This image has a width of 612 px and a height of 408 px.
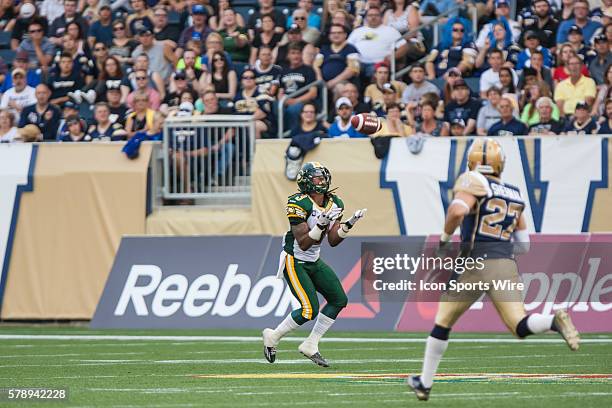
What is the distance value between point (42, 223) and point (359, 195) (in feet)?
14.8

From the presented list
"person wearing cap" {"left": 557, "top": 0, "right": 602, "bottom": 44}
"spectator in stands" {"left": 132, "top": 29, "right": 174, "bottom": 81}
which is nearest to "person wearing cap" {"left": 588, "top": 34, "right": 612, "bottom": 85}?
"person wearing cap" {"left": 557, "top": 0, "right": 602, "bottom": 44}

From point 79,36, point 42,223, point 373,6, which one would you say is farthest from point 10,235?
point 373,6

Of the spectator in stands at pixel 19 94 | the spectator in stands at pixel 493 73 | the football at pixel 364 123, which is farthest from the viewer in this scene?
the spectator in stands at pixel 19 94

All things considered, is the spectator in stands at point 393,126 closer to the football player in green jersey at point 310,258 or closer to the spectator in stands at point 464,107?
the spectator in stands at point 464,107

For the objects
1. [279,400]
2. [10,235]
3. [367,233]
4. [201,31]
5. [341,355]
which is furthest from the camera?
[201,31]

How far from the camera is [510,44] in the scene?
61.1 ft

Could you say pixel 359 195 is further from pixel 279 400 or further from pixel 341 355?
pixel 279 400

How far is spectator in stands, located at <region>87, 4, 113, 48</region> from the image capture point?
21.4m

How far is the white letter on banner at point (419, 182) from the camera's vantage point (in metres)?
17.2

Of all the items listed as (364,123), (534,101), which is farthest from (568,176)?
(364,123)

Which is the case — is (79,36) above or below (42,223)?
above

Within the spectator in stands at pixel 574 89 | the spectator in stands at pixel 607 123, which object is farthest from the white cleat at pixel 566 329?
the spectator in stands at pixel 574 89

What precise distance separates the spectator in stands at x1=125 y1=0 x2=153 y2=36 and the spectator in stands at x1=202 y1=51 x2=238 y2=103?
8.25 feet

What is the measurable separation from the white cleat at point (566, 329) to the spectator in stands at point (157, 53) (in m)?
12.6
